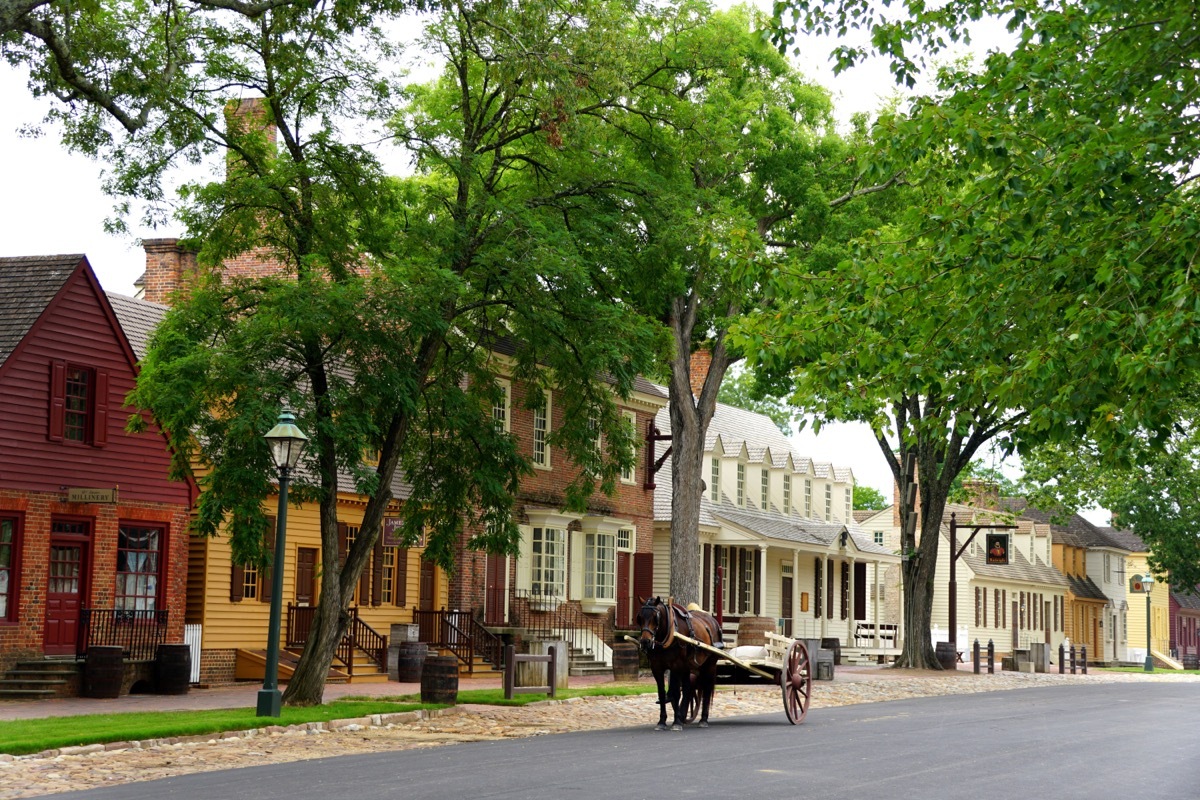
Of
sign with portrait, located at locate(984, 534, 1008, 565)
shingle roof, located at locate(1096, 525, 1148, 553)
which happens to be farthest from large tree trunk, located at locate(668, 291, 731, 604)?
shingle roof, located at locate(1096, 525, 1148, 553)

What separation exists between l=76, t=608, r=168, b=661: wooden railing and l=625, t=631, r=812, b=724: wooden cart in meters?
10.1

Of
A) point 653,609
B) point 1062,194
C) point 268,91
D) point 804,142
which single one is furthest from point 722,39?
point 1062,194

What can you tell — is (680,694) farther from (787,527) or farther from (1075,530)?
(1075,530)

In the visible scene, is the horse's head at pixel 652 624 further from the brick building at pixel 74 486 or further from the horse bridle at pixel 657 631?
the brick building at pixel 74 486

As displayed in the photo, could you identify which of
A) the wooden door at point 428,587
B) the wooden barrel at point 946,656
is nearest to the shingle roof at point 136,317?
the wooden door at point 428,587

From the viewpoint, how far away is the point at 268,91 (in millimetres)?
21125

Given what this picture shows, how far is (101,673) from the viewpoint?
23.3m

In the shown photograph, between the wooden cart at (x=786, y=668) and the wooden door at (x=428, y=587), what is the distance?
13366mm

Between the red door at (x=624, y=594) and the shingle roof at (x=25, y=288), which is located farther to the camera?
the red door at (x=624, y=594)

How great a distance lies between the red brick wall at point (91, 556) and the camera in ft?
77.9

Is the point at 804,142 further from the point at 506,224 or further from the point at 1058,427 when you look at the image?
the point at 1058,427

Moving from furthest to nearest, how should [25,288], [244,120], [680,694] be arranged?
[25,288]
[244,120]
[680,694]

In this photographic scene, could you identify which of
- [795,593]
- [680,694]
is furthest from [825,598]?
[680,694]

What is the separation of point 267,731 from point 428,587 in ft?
52.3
